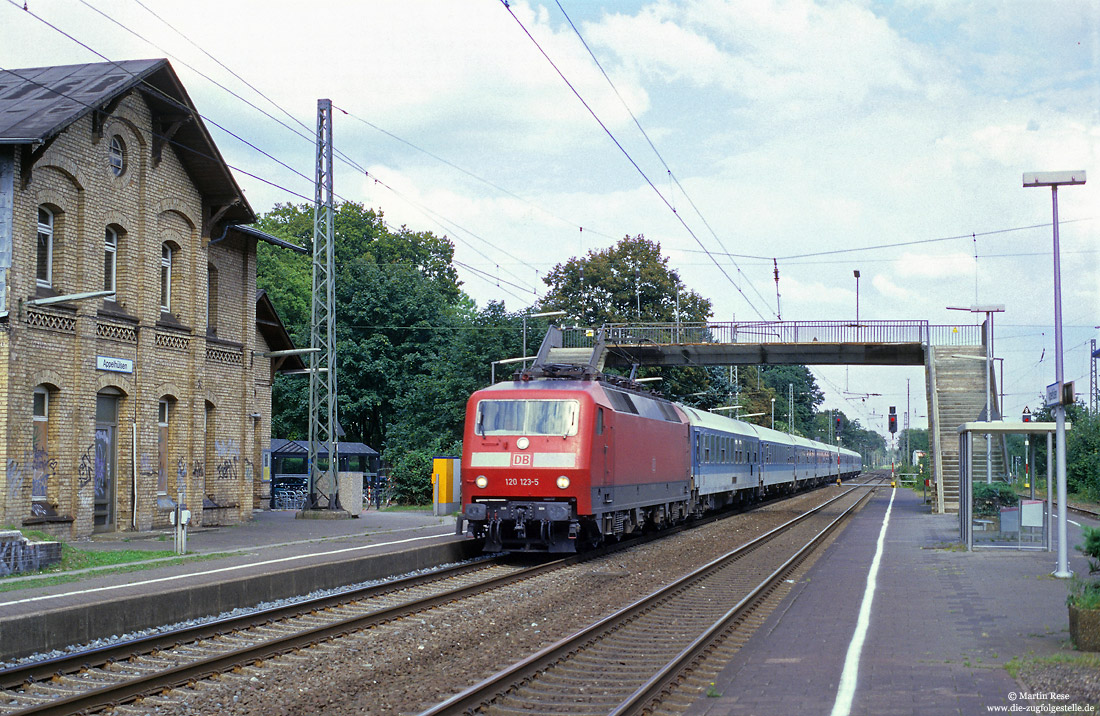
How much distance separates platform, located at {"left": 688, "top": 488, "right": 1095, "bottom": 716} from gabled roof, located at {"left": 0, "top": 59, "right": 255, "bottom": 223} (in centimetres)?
1458

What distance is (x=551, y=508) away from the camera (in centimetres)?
1762

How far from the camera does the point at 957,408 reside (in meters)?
36.3

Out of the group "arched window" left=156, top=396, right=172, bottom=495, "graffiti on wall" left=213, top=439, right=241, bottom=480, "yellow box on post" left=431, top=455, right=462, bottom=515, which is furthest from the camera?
"yellow box on post" left=431, top=455, right=462, bottom=515

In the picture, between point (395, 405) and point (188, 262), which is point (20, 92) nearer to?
point (188, 262)

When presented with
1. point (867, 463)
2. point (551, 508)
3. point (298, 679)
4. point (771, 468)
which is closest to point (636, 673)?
point (298, 679)

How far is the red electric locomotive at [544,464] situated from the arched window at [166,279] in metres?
8.42

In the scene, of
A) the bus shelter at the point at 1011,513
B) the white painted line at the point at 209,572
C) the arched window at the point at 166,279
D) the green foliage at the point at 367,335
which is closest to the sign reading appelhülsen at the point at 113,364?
the arched window at the point at 166,279

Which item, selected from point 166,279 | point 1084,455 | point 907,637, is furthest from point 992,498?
point 1084,455

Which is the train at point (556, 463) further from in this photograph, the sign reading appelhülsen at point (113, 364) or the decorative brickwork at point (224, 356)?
the decorative brickwork at point (224, 356)

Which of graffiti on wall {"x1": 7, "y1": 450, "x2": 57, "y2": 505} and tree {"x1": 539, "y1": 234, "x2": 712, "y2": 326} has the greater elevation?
tree {"x1": 539, "y1": 234, "x2": 712, "y2": 326}

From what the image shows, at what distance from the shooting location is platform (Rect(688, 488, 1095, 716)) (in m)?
7.89

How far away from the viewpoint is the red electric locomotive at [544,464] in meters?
17.8

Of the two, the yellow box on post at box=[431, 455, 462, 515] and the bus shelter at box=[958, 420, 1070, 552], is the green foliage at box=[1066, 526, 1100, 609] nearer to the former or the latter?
A: the bus shelter at box=[958, 420, 1070, 552]

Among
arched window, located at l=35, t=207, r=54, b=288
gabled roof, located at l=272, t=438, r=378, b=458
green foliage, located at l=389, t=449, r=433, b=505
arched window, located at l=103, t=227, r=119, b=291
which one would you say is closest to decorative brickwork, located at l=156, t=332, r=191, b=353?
arched window, located at l=103, t=227, r=119, b=291
